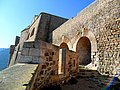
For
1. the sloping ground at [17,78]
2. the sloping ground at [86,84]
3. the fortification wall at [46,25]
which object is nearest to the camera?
the sloping ground at [17,78]

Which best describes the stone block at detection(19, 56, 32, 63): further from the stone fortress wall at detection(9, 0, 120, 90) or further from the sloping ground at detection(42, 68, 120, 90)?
the sloping ground at detection(42, 68, 120, 90)

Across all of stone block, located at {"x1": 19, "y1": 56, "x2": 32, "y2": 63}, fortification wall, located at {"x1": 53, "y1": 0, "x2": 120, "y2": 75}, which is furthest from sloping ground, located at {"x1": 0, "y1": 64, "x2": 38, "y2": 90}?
fortification wall, located at {"x1": 53, "y1": 0, "x2": 120, "y2": 75}

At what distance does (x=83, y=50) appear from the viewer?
10.4 metres

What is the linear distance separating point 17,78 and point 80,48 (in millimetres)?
8186

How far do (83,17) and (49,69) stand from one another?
6.52m

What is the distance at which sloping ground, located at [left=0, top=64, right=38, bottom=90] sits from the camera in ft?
7.07

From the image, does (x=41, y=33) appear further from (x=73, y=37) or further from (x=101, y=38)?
(x=101, y=38)

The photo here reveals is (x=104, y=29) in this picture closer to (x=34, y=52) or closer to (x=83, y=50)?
(x=83, y=50)

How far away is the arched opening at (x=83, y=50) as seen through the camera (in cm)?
1009

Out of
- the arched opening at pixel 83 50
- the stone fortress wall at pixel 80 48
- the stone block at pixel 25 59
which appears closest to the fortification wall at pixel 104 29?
the stone fortress wall at pixel 80 48

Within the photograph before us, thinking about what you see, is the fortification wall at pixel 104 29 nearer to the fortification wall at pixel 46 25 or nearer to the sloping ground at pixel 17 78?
the sloping ground at pixel 17 78

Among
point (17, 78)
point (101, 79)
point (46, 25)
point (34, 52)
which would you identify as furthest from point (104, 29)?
point (46, 25)

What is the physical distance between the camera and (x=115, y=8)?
22.9ft

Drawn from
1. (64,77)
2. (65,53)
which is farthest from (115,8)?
(64,77)
